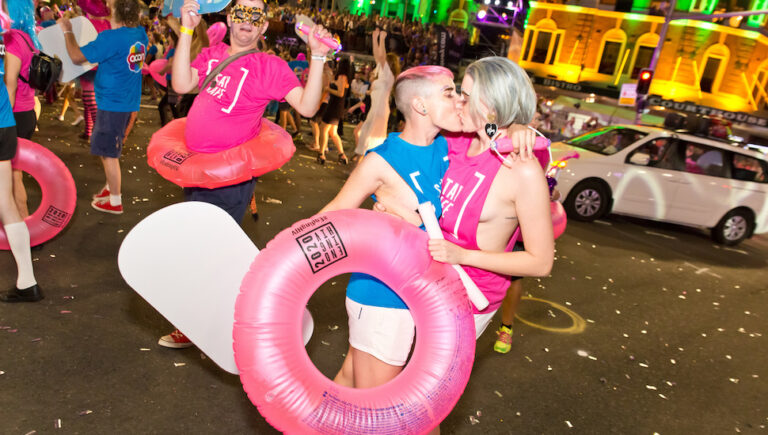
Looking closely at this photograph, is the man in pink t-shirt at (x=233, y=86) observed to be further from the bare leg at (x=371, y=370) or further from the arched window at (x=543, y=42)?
the arched window at (x=543, y=42)

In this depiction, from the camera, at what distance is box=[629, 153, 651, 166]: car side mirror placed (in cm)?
862

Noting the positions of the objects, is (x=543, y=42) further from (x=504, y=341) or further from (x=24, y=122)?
(x=24, y=122)

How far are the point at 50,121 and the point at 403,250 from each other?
997cm

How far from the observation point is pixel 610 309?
18.0 ft

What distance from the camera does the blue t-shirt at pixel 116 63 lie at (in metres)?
5.15

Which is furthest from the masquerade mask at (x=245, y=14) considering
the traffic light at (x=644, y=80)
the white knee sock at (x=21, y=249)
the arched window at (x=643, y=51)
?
the arched window at (x=643, y=51)

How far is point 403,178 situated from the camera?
2.23 m

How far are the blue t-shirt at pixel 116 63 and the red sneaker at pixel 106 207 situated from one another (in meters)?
0.99

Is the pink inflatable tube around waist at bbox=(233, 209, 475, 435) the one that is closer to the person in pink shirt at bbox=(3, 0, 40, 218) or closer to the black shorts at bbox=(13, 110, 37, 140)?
the person in pink shirt at bbox=(3, 0, 40, 218)

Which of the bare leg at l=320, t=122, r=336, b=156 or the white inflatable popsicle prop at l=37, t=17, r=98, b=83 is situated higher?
the white inflatable popsicle prop at l=37, t=17, r=98, b=83

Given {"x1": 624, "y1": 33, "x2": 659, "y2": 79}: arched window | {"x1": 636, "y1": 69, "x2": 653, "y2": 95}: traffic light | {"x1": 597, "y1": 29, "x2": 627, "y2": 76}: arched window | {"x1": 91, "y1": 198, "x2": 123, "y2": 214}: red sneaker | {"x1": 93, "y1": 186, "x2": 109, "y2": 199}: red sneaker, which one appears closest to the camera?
{"x1": 91, "y1": 198, "x2": 123, "y2": 214}: red sneaker

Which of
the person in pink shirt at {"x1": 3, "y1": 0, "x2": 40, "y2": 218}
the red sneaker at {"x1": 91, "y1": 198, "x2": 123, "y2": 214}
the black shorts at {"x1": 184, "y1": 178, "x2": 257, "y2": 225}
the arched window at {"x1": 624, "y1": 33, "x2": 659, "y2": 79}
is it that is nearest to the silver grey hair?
the black shorts at {"x1": 184, "y1": 178, "x2": 257, "y2": 225}

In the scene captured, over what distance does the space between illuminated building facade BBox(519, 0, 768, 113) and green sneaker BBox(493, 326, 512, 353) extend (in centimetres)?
2924

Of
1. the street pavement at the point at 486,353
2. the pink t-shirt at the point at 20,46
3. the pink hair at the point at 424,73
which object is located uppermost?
the pink hair at the point at 424,73
